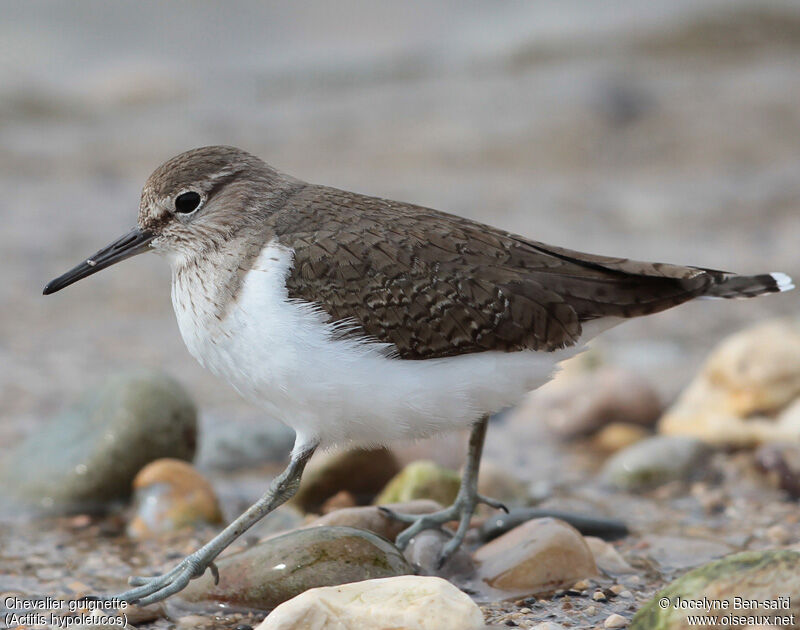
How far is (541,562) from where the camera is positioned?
17.0 feet

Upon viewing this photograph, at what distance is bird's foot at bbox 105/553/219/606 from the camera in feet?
16.3

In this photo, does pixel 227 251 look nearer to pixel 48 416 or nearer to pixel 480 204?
pixel 48 416

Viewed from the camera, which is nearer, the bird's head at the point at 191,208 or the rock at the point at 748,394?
the bird's head at the point at 191,208

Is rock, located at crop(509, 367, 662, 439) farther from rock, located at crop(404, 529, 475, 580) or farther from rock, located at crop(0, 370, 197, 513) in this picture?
rock, located at crop(0, 370, 197, 513)

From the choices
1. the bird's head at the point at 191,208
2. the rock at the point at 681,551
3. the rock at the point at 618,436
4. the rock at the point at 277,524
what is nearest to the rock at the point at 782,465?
the rock at the point at 681,551

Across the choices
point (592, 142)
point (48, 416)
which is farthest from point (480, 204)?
point (48, 416)

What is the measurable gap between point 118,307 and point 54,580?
19.4 feet

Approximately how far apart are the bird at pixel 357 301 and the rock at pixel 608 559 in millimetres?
738

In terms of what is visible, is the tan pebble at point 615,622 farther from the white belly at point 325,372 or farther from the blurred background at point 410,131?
the blurred background at point 410,131

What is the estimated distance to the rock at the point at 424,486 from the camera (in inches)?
249

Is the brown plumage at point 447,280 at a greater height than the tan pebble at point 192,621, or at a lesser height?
greater

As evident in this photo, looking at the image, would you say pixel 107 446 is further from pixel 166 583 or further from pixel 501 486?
pixel 501 486

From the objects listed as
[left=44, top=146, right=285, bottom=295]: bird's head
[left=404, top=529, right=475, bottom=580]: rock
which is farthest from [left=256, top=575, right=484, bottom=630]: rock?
[left=44, top=146, right=285, bottom=295]: bird's head

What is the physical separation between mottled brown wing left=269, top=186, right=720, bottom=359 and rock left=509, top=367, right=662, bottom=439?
251cm
